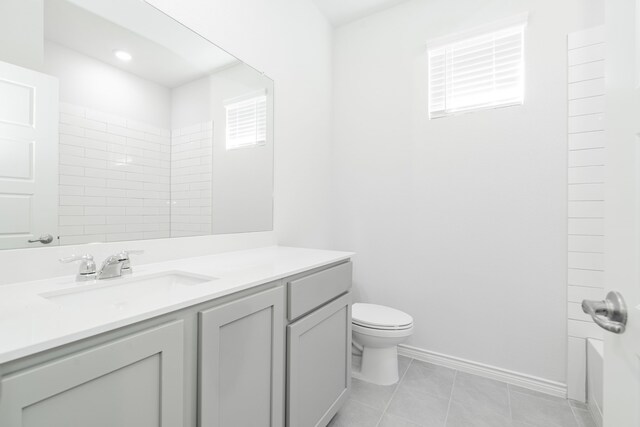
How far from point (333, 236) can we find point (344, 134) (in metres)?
0.89

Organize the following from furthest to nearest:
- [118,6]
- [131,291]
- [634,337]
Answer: [118,6] < [131,291] < [634,337]

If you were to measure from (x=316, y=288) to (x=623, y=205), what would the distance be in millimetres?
1001

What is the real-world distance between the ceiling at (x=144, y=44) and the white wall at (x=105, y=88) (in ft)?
0.09

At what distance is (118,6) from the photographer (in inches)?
44.6

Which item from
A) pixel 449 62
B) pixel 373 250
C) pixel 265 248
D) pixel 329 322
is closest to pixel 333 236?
pixel 373 250

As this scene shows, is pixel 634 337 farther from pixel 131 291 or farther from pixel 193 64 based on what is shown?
pixel 193 64

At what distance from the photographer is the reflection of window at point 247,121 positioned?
161 centimetres

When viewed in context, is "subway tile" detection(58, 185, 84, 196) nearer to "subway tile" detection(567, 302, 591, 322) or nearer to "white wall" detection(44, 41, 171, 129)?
"white wall" detection(44, 41, 171, 129)

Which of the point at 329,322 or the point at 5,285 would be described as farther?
the point at 329,322

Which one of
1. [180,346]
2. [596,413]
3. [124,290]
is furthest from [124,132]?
[596,413]

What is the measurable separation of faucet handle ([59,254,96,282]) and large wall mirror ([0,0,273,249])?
4.4 inches

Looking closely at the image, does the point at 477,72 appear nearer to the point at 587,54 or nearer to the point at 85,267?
the point at 587,54

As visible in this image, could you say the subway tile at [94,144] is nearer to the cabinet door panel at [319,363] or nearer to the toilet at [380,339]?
the cabinet door panel at [319,363]

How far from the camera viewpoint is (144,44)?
3.99ft
